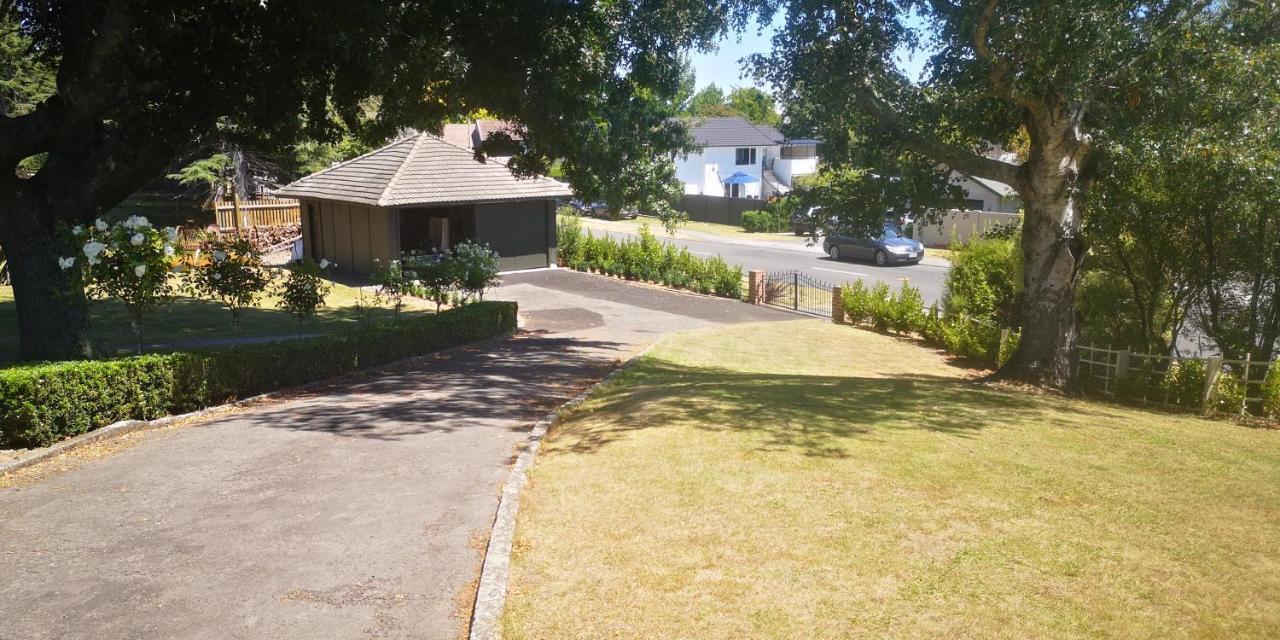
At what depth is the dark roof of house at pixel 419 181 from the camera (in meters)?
29.9

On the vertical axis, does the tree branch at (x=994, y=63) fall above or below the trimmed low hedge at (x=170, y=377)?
above

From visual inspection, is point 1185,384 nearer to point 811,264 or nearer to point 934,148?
point 934,148

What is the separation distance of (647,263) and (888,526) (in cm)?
2613

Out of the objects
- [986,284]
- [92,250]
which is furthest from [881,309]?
[92,250]

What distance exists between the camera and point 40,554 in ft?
25.0

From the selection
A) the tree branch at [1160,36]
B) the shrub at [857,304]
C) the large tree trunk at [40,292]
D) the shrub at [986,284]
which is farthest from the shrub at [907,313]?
the large tree trunk at [40,292]

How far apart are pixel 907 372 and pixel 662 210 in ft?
22.3

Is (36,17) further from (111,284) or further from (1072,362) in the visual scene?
(1072,362)

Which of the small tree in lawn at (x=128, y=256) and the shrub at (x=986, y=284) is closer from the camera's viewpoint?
the small tree in lawn at (x=128, y=256)

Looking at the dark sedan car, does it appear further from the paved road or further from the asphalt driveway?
the asphalt driveway

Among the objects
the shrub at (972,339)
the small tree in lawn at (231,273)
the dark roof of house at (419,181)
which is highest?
the dark roof of house at (419,181)

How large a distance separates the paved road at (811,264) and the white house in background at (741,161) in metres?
19.3

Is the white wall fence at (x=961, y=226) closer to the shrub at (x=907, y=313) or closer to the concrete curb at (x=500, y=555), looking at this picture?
the shrub at (x=907, y=313)

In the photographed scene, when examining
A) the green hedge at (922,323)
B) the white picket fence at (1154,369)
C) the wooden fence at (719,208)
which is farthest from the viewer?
the wooden fence at (719,208)
